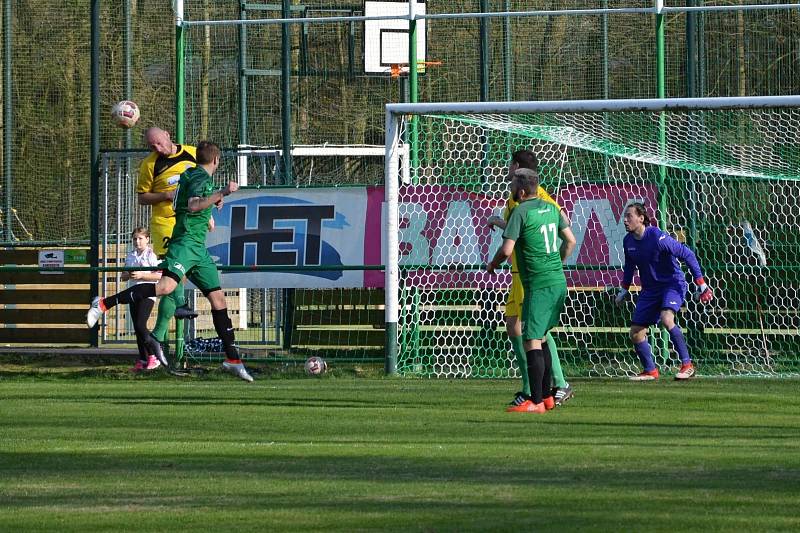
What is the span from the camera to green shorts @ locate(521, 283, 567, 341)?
1098 centimetres

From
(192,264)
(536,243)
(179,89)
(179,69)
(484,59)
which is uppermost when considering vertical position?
(484,59)

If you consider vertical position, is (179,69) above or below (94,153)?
above

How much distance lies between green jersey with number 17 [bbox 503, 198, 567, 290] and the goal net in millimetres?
4384

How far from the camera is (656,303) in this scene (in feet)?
49.0

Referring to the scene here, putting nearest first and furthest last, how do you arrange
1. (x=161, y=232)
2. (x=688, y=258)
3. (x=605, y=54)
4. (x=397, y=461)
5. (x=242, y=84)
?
(x=397, y=461) < (x=688, y=258) < (x=161, y=232) < (x=242, y=84) < (x=605, y=54)

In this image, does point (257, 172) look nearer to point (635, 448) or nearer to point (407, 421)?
point (407, 421)

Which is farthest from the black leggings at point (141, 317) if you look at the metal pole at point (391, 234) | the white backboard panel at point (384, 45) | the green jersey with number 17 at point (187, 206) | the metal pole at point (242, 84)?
the white backboard panel at point (384, 45)

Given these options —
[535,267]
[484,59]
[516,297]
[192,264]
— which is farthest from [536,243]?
[484,59]

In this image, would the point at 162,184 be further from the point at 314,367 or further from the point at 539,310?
the point at 539,310

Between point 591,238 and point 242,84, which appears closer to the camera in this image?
point 591,238

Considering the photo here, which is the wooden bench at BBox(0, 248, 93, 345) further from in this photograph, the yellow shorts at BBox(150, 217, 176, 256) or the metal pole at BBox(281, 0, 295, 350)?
the yellow shorts at BBox(150, 217, 176, 256)

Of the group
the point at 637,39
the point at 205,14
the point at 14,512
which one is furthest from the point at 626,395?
the point at 205,14

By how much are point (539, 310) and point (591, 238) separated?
16.7 ft

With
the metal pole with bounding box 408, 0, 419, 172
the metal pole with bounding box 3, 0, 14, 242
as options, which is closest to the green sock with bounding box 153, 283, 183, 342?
the metal pole with bounding box 408, 0, 419, 172
